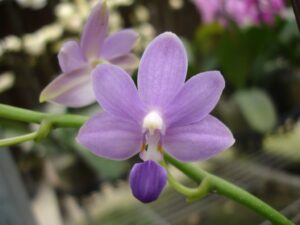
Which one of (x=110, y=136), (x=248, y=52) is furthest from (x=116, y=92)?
(x=248, y=52)

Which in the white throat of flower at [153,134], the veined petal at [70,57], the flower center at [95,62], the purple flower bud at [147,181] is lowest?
the purple flower bud at [147,181]

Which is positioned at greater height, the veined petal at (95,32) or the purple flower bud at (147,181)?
the veined petal at (95,32)

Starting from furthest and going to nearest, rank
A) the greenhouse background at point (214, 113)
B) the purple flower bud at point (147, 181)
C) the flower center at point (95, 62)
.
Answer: the greenhouse background at point (214, 113) < the flower center at point (95, 62) < the purple flower bud at point (147, 181)

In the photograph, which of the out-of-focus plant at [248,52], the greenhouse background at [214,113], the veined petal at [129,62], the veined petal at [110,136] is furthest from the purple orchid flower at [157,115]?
the out-of-focus plant at [248,52]

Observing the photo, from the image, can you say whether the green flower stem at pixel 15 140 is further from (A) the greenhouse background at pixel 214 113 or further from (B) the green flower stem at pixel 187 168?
(A) the greenhouse background at pixel 214 113

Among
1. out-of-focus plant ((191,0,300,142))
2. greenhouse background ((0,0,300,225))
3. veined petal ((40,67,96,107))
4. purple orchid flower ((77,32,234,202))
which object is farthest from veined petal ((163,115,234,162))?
out-of-focus plant ((191,0,300,142))

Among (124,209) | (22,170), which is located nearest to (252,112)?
(124,209)

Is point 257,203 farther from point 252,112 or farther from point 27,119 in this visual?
point 252,112

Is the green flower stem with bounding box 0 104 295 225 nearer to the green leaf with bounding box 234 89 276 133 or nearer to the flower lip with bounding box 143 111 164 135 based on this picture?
the flower lip with bounding box 143 111 164 135
